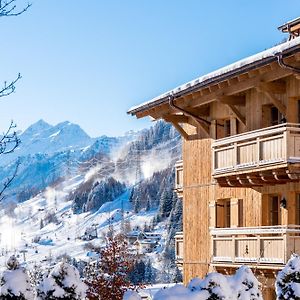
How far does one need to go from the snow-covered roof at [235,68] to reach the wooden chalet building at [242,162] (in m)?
0.03

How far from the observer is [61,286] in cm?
1029

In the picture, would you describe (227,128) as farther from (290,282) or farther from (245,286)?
(245,286)

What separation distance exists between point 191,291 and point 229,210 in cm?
1438

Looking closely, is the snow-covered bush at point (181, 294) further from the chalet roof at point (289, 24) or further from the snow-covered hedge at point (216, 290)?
the chalet roof at point (289, 24)

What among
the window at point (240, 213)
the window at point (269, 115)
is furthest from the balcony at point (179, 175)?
the window at point (269, 115)

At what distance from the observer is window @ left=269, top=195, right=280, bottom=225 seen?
68.5 feet

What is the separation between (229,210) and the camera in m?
23.7

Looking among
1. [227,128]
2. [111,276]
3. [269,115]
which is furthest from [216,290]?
[111,276]

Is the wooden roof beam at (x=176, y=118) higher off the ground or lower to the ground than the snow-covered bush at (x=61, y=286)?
higher

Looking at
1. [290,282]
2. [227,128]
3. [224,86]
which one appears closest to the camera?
[290,282]

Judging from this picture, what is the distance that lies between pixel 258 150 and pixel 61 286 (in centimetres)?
921

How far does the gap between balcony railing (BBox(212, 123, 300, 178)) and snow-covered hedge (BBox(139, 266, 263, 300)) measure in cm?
791

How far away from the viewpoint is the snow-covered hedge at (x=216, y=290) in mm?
9266

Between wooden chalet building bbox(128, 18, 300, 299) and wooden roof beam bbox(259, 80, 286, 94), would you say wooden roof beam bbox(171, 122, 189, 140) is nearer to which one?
wooden chalet building bbox(128, 18, 300, 299)
